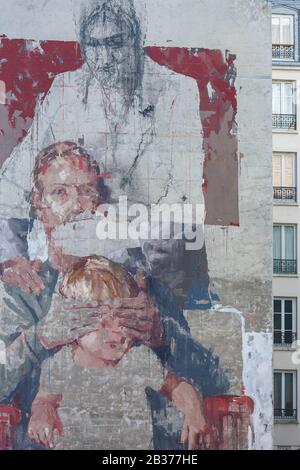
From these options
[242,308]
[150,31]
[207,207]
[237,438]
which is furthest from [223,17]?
[237,438]

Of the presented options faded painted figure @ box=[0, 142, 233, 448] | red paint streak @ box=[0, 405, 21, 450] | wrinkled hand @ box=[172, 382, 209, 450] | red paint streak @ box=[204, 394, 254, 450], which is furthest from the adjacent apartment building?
red paint streak @ box=[0, 405, 21, 450]

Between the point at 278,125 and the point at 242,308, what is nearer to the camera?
the point at 242,308

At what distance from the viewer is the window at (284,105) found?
42.6m

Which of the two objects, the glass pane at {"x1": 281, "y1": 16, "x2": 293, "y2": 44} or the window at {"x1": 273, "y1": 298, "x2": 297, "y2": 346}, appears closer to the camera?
the window at {"x1": 273, "y1": 298, "x2": 297, "y2": 346}

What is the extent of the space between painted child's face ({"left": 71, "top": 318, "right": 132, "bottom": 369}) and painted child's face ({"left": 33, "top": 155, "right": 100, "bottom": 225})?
8.57 feet

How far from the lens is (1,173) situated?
3428 centimetres

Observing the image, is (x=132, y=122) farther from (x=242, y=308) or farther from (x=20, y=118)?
(x=242, y=308)

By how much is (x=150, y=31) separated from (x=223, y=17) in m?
1.77

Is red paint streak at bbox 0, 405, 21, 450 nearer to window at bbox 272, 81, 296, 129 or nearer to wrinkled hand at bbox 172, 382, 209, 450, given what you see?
wrinkled hand at bbox 172, 382, 209, 450

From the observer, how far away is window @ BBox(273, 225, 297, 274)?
137 feet

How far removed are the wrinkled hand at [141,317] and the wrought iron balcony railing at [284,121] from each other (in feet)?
33.0

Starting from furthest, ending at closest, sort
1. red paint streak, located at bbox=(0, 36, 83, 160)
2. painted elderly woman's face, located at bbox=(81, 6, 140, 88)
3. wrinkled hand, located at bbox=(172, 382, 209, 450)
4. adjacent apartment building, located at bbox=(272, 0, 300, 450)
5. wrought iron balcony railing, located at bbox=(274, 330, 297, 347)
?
wrought iron balcony railing, located at bbox=(274, 330, 297, 347) < adjacent apartment building, located at bbox=(272, 0, 300, 450) < painted elderly woman's face, located at bbox=(81, 6, 140, 88) < red paint streak, located at bbox=(0, 36, 83, 160) < wrinkled hand, located at bbox=(172, 382, 209, 450)

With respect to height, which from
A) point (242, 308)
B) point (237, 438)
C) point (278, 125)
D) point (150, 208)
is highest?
point (278, 125)

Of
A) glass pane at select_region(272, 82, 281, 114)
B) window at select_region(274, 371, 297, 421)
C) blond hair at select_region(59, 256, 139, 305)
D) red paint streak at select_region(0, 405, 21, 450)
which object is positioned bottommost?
red paint streak at select_region(0, 405, 21, 450)
